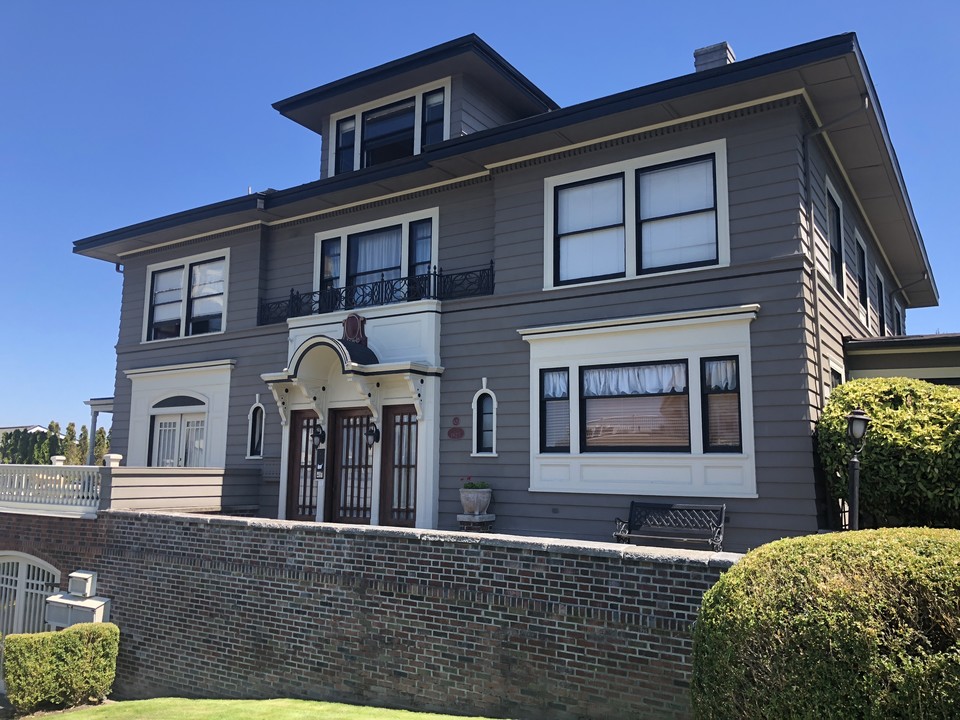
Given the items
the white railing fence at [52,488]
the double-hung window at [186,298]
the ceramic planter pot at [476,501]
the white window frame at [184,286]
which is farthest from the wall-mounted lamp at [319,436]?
the double-hung window at [186,298]

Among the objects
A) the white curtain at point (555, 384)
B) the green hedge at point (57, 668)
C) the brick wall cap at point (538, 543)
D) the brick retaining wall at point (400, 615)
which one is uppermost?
the white curtain at point (555, 384)

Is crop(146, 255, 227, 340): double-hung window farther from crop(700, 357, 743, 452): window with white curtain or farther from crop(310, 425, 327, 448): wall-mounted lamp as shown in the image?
crop(700, 357, 743, 452): window with white curtain

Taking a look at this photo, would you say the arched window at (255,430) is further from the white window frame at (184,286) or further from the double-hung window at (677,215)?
the double-hung window at (677,215)

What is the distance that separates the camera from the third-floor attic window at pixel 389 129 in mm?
16172

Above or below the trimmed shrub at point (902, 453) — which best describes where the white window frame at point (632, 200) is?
above

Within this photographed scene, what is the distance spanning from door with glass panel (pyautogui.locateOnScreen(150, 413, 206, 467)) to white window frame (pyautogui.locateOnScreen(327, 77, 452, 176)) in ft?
22.0

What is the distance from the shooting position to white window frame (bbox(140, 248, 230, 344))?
703 inches

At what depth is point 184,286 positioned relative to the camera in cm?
1872

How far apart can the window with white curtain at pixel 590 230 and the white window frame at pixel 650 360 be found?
1.05 metres

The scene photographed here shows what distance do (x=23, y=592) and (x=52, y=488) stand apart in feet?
6.51

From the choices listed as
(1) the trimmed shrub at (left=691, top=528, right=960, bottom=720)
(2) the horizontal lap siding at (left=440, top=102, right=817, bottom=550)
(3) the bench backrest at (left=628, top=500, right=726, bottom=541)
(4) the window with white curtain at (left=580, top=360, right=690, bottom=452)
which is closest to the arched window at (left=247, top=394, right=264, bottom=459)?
(2) the horizontal lap siding at (left=440, top=102, right=817, bottom=550)

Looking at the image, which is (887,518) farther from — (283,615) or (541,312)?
(283,615)

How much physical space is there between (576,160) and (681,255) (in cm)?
256

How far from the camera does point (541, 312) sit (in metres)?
13.0
